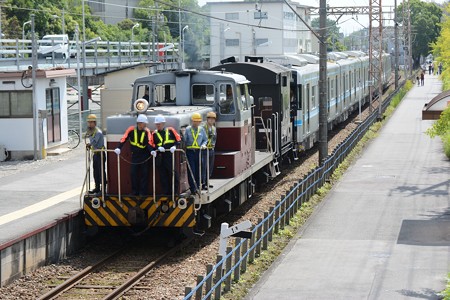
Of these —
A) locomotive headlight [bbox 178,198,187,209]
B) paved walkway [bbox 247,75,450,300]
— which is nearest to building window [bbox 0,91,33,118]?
paved walkway [bbox 247,75,450,300]

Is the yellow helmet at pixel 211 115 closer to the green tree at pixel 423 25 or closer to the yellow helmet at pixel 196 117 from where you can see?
the yellow helmet at pixel 196 117

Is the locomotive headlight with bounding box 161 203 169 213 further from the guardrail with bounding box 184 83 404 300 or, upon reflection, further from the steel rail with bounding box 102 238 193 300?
the guardrail with bounding box 184 83 404 300

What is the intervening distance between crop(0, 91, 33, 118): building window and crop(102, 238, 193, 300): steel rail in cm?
1273

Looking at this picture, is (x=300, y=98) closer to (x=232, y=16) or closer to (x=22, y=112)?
(x=22, y=112)

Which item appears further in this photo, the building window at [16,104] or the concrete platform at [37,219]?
the building window at [16,104]

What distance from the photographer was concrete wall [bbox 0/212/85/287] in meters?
13.8

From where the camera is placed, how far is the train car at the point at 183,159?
1570 centimetres

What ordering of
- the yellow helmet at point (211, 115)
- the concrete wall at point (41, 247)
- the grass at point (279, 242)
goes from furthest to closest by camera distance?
the yellow helmet at point (211, 115), the concrete wall at point (41, 247), the grass at point (279, 242)

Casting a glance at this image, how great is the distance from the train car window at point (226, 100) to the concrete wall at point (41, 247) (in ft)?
12.0

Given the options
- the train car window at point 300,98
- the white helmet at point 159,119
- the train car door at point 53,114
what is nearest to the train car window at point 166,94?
the white helmet at point 159,119

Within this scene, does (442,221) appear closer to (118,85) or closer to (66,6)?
(118,85)

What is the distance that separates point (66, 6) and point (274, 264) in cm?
6443

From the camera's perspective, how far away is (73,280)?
14.1 metres

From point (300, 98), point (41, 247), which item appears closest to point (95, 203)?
point (41, 247)
